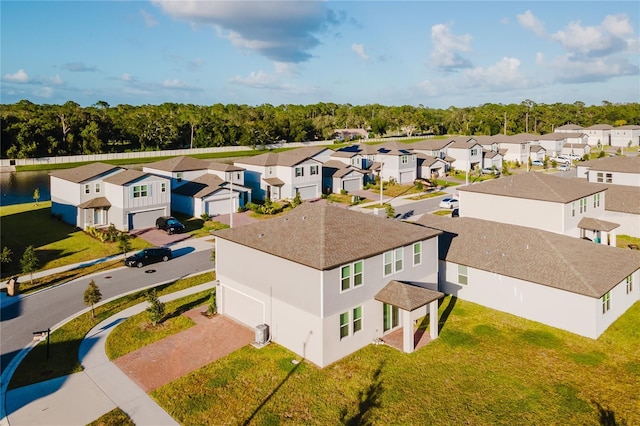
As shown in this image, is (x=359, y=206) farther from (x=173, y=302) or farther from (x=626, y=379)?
(x=626, y=379)

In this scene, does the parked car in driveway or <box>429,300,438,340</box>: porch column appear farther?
the parked car in driveway

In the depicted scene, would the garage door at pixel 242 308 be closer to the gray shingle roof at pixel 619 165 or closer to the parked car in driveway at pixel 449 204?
the parked car in driveway at pixel 449 204

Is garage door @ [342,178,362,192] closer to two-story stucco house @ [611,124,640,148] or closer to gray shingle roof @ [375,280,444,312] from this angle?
gray shingle roof @ [375,280,444,312]

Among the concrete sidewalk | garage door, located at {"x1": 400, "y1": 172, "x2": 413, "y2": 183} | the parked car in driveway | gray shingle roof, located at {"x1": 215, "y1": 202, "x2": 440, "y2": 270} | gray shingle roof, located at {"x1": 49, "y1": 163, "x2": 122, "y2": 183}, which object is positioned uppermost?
gray shingle roof, located at {"x1": 49, "y1": 163, "x2": 122, "y2": 183}

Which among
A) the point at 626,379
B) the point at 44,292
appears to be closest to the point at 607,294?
the point at 626,379

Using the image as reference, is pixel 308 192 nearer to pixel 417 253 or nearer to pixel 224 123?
pixel 417 253

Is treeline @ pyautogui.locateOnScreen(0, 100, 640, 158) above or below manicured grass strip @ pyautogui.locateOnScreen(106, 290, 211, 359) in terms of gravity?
above

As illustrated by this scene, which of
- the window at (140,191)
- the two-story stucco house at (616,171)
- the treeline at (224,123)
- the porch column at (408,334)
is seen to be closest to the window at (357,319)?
the porch column at (408,334)

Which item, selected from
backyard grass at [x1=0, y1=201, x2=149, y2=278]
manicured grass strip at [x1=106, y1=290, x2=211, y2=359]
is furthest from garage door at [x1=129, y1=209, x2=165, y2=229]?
manicured grass strip at [x1=106, y1=290, x2=211, y2=359]

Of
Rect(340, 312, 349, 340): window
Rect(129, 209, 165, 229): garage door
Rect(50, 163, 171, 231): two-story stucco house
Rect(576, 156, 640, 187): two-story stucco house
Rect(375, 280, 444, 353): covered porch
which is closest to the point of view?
Rect(340, 312, 349, 340): window
